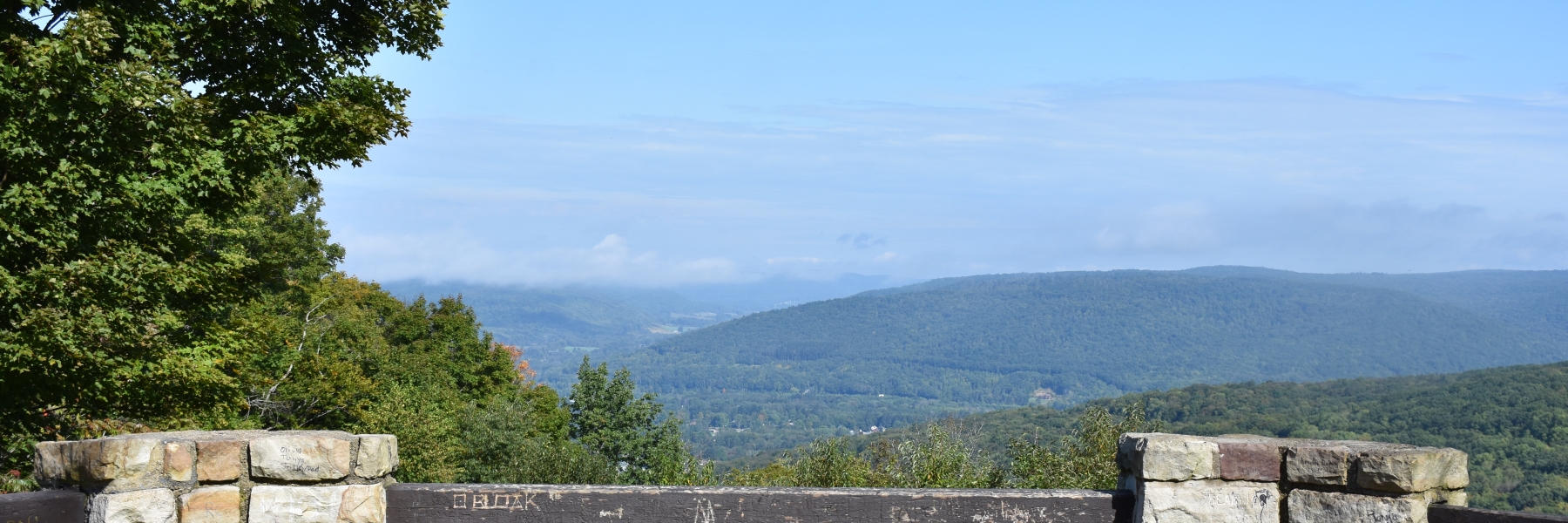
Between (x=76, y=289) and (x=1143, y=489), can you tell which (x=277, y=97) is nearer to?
(x=76, y=289)

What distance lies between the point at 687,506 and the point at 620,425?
170 ft

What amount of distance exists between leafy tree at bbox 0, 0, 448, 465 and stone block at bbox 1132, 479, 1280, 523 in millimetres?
8650

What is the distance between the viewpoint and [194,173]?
10031mm

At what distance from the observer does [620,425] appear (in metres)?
55.7

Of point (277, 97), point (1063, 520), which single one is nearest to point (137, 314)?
point (277, 97)

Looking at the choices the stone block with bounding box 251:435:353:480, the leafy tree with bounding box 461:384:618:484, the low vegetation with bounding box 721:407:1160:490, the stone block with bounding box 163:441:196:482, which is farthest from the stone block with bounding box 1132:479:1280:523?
the leafy tree with bounding box 461:384:618:484

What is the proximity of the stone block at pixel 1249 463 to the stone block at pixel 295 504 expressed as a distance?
416 centimetres

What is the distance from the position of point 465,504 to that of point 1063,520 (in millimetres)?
2871

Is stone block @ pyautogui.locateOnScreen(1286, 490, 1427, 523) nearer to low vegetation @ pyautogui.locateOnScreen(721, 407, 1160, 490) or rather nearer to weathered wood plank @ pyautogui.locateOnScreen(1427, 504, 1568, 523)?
weathered wood plank @ pyautogui.locateOnScreen(1427, 504, 1568, 523)

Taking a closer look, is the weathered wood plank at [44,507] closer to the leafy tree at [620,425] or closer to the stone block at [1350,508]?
the stone block at [1350,508]

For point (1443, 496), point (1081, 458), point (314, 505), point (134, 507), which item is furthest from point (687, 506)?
point (1081, 458)

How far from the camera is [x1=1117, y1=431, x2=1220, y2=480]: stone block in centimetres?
515

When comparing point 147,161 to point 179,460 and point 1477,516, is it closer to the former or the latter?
point 179,460

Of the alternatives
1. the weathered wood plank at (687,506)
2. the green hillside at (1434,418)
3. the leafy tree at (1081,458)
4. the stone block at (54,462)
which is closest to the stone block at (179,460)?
the stone block at (54,462)
